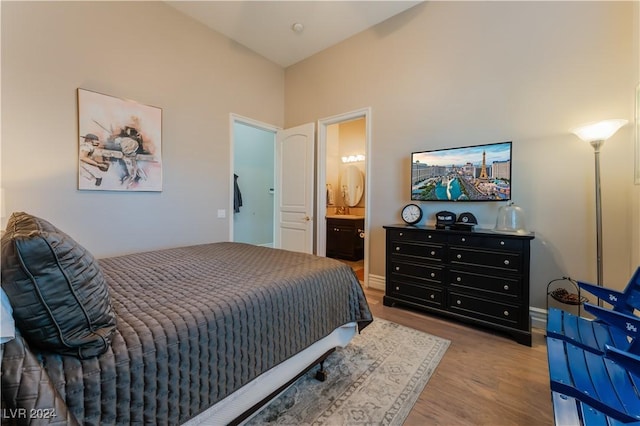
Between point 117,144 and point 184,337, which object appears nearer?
point 184,337

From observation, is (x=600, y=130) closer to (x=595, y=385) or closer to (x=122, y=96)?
(x=595, y=385)

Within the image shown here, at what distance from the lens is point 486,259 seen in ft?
7.61

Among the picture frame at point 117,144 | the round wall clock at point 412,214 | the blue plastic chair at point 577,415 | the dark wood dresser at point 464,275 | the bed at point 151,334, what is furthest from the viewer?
the round wall clock at point 412,214

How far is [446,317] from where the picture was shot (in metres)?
2.60

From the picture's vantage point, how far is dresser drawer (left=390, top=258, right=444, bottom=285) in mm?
2596

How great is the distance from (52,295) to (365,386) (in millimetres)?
1632

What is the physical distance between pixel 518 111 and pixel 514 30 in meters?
0.79

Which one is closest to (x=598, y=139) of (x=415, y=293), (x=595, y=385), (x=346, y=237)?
(x=595, y=385)

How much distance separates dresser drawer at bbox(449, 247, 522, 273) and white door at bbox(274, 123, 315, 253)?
6.78 ft

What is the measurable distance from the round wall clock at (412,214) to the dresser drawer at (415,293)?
717 mm

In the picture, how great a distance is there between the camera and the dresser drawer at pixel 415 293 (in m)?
2.61

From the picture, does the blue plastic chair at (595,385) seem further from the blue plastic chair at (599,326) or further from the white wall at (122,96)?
the white wall at (122,96)

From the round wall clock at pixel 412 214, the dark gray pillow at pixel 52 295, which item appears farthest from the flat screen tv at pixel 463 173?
the dark gray pillow at pixel 52 295

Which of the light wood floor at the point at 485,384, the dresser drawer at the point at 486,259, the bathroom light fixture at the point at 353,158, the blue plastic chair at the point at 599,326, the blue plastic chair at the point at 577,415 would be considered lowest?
the light wood floor at the point at 485,384
